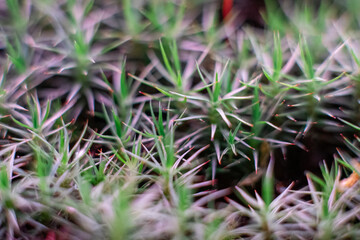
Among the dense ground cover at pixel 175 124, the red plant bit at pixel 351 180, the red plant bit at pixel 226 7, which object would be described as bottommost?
the red plant bit at pixel 351 180

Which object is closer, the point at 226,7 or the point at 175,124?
the point at 175,124

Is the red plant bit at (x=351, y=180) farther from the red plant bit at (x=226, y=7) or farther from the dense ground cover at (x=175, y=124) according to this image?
the red plant bit at (x=226, y=7)

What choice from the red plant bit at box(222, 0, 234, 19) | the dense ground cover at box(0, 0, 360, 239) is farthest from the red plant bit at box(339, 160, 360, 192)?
the red plant bit at box(222, 0, 234, 19)

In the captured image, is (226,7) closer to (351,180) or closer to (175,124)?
(175,124)

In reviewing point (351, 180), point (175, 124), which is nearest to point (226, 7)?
point (175, 124)

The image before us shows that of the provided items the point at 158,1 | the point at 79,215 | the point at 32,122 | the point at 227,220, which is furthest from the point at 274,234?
the point at 158,1

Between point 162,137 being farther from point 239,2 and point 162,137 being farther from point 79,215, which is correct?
point 239,2

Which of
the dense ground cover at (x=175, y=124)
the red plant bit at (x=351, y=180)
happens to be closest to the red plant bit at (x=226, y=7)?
the dense ground cover at (x=175, y=124)

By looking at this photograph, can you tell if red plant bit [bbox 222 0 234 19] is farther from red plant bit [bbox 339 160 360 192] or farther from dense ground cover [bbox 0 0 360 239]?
red plant bit [bbox 339 160 360 192]
